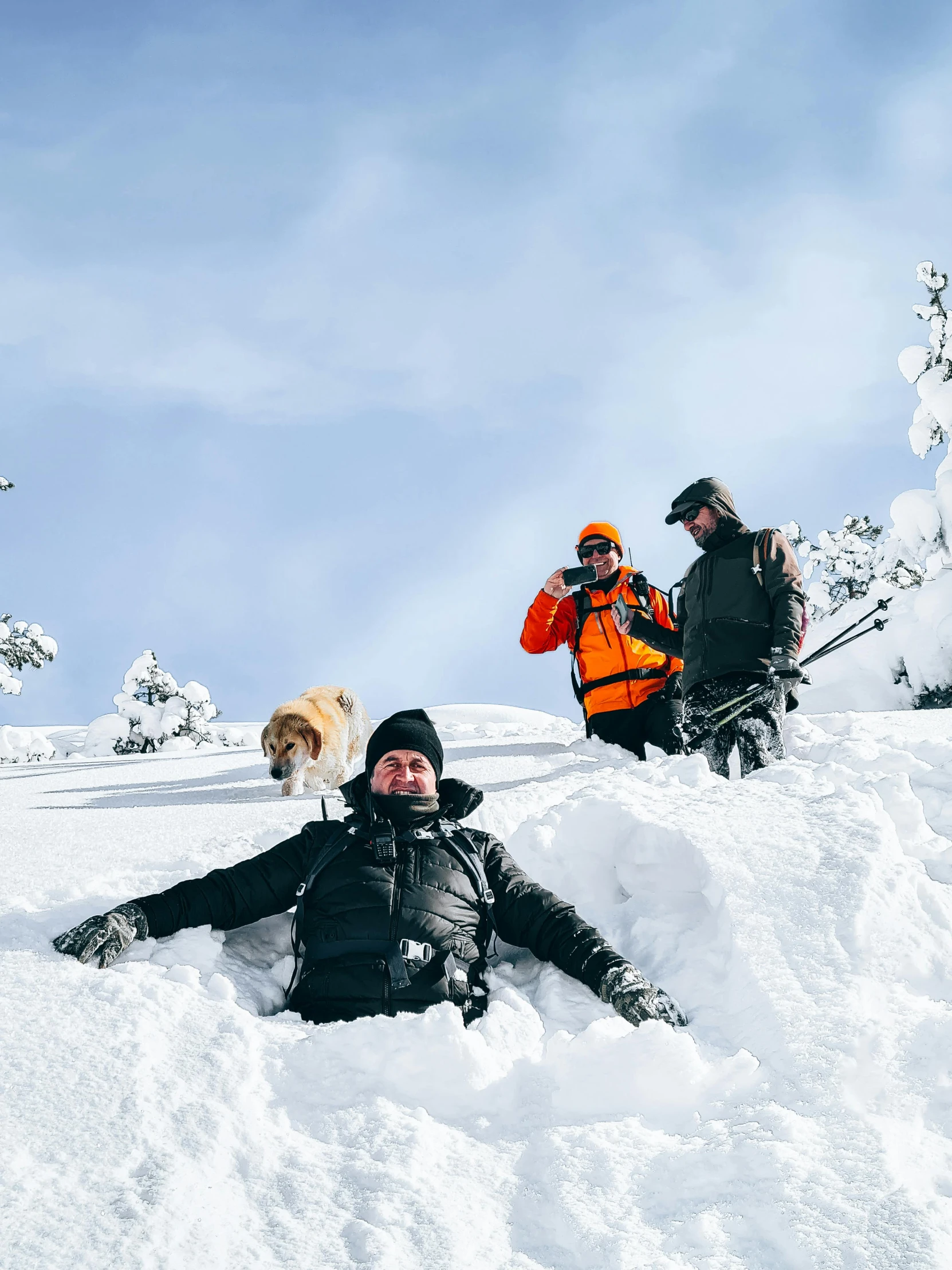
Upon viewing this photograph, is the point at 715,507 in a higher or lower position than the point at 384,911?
higher

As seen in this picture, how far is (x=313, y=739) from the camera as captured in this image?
768 centimetres

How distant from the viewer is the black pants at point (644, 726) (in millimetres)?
5879

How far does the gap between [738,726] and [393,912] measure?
9.22 ft

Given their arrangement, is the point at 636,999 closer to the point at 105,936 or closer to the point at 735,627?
the point at 105,936

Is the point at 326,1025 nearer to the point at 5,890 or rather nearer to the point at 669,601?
the point at 5,890

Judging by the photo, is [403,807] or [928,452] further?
[928,452]

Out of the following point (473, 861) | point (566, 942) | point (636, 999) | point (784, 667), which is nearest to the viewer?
point (636, 999)

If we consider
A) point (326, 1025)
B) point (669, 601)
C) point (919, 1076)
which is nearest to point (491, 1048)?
point (326, 1025)

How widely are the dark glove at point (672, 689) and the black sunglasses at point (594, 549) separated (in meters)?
1.01

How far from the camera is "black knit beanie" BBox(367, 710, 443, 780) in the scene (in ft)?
11.1

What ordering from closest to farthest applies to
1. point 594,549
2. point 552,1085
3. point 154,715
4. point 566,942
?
point 552,1085, point 566,942, point 594,549, point 154,715

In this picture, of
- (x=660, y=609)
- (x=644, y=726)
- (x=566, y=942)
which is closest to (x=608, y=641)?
(x=660, y=609)

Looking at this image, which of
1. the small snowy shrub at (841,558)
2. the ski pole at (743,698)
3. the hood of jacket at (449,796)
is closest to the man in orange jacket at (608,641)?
the ski pole at (743,698)

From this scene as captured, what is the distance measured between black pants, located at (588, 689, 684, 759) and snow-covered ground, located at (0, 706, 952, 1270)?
2277 millimetres
